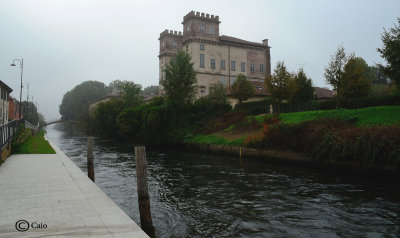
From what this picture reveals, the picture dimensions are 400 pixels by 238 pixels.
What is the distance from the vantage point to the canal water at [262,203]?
22.6 feet

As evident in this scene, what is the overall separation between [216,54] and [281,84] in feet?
95.9

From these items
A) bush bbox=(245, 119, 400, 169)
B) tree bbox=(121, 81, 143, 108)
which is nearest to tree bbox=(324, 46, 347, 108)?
bush bbox=(245, 119, 400, 169)

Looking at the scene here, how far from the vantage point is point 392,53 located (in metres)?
18.3

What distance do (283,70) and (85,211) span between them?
25.5 m

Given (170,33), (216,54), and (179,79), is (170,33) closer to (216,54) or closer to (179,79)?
(216,54)

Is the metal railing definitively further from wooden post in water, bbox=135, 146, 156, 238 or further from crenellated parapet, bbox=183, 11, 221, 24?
crenellated parapet, bbox=183, 11, 221, 24

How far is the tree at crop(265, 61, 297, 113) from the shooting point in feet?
91.8

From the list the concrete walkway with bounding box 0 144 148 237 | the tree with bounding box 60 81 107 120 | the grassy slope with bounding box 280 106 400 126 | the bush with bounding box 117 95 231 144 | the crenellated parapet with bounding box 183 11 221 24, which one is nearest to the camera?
the concrete walkway with bounding box 0 144 148 237

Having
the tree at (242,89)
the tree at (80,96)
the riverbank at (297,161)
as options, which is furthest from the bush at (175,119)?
the tree at (80,96)

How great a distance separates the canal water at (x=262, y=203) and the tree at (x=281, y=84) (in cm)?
1470

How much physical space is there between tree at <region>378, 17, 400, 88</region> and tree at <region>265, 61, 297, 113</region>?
917cm

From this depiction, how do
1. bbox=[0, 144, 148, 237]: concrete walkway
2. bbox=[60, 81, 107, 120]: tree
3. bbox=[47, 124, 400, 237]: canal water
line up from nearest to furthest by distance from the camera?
bbox=[0, 144, 148, 237]: concrete walkway < bbox=[47, 124, 400, 237]: canal water < bbox=[60, 81, 107, 120]: tree

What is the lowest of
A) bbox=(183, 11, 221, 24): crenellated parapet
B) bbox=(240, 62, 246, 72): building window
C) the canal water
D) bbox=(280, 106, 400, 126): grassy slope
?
the canal water

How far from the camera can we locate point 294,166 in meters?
17.7
